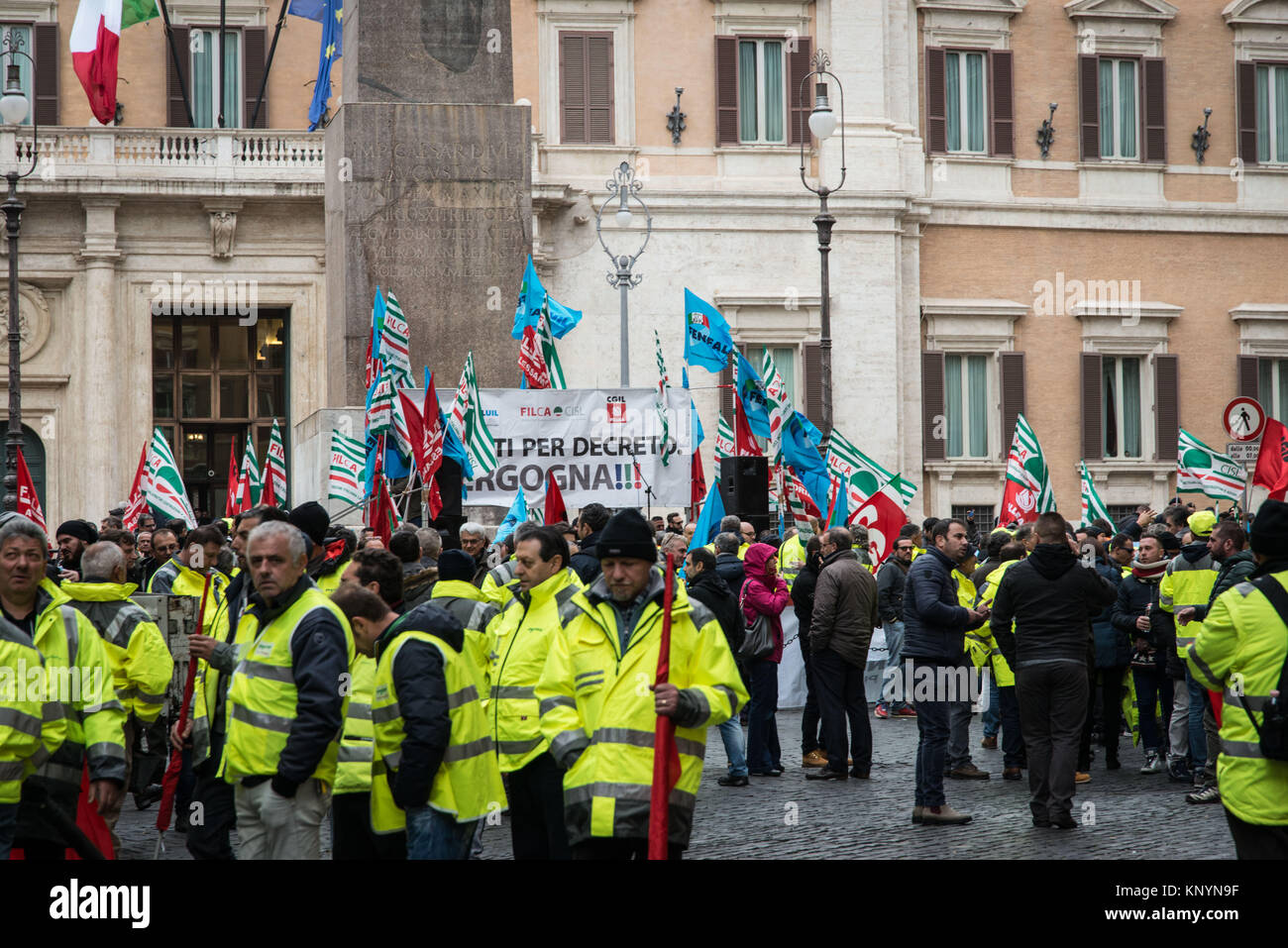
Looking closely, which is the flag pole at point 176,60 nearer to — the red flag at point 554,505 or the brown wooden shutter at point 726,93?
the brown wooden shutter at point 726,93

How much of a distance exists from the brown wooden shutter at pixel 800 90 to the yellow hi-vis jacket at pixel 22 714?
924 inches

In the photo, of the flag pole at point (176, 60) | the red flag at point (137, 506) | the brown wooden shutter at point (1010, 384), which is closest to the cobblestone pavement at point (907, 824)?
the red flag at point (137, 506)

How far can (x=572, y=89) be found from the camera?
27.5 m

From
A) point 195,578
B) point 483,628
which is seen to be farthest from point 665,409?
point 483,628

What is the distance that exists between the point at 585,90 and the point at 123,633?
20.9 meters

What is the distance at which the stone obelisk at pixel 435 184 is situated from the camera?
14.5 metres

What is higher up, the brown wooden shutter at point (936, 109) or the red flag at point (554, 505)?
the brown wooden shutter at point (936, 109)

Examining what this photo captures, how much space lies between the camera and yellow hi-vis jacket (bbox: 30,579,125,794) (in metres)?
5.80

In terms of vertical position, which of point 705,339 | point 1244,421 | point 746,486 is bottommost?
point 746,486

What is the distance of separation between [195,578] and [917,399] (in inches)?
761

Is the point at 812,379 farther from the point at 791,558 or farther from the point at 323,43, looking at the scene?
the point at 791,558

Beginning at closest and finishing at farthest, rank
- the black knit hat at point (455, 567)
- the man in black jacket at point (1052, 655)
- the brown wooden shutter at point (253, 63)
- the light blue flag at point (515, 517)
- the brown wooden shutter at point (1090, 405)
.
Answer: the black knit hat at point (455, 567)
the man in black jacket at point (1052, 655)
the light blue flag at point (515, 517)
the brown wooden shutter at point (253, 63)
the brown wooden shutter at point (1090, 405)

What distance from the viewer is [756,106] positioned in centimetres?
2808

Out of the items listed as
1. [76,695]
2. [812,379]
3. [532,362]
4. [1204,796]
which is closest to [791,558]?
[532,362]
